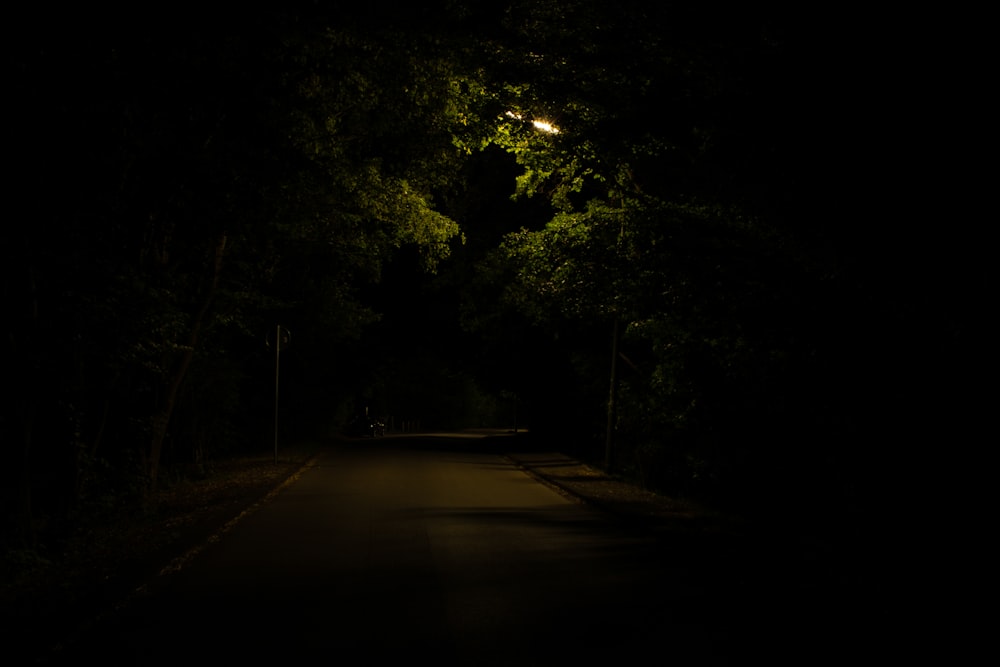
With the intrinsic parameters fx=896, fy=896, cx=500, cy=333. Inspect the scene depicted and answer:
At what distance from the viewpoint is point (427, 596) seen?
786 cm

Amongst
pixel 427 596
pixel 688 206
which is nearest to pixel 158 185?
pixel 688 206

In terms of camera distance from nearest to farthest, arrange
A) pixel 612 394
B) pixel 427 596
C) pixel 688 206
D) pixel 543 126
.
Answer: pixel 427 596 → pixel 688 206 → pixel 543 126 → pixel 612 394

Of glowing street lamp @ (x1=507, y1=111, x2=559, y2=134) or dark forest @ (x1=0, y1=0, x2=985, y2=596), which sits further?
glowing street lamp @ (x1=507, y1=111, x2=559, y2=134)

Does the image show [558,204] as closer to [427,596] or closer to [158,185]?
[158,185]

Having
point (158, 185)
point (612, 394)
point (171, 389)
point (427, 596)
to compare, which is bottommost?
point (427, 596)

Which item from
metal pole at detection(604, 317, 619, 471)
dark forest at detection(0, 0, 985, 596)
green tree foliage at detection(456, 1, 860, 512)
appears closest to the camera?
dark forest at detection(0, 0, 985, 596)

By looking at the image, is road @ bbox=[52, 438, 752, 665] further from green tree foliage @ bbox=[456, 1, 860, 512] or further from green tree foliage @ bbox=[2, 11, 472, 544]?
green tree foliage @ bbox=[2, 11, 472, 544]

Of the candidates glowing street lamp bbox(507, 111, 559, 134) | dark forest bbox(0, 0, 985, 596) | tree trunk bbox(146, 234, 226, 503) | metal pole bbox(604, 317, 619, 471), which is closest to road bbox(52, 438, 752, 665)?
dark forest bbox(0, 0, 985, 596)

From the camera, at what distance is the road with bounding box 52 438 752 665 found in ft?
20.3

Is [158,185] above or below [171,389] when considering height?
above

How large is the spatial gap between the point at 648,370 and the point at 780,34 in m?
12.8

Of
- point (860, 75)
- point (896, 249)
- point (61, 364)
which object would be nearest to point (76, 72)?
point (61, 364)

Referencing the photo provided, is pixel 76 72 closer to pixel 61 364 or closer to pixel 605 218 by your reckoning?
pixel 61 364

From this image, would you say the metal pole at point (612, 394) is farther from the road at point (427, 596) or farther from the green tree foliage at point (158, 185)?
the road at point (427, 596)
